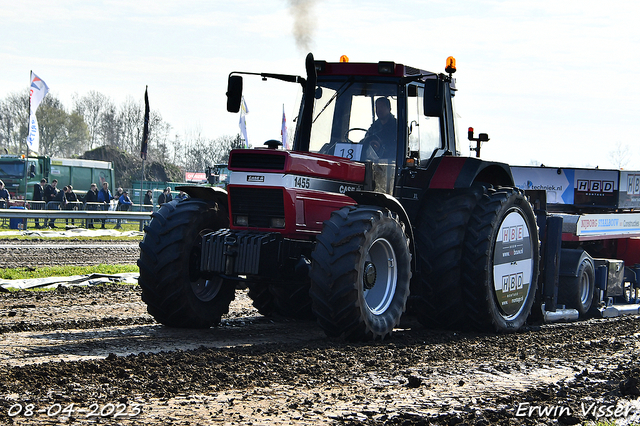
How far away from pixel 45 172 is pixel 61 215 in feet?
47.2

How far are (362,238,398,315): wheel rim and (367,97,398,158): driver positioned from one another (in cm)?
127

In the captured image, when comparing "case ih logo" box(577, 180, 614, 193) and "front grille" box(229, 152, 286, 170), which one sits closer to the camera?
"front grille" box(229, 152, 286, 170)

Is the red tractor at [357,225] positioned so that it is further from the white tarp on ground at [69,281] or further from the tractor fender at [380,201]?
the white tarp on ground at [69,281]

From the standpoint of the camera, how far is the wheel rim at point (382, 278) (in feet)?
24.8

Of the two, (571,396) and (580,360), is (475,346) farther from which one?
(571,396)

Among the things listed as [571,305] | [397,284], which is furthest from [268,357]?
[571,305]

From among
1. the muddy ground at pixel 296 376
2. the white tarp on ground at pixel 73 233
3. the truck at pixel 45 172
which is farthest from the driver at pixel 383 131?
the truck at pixel 45 172

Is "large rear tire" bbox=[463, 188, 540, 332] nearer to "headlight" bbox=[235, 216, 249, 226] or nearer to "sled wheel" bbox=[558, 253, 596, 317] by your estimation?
"sled wheel" bbox=[558, 253, 596, 317]

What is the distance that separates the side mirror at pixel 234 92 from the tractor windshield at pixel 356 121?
0.95 m

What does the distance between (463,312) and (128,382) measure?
433 centimetres

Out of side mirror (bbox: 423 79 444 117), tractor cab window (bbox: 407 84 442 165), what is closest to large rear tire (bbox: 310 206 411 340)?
side mirror (bbox: 423 79 444 117)

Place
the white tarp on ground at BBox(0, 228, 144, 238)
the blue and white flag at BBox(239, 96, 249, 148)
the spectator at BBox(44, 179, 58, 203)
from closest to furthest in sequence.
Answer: the white tarp on ground at BBox(0, 228, 144, 238) → the spectator at BBox(44, 179, 58, 203) → the blue and white flag at BBox(239, 96, 249, 148)

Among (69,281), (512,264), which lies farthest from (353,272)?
(69,281)

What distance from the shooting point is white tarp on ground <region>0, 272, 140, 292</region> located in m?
11.8
